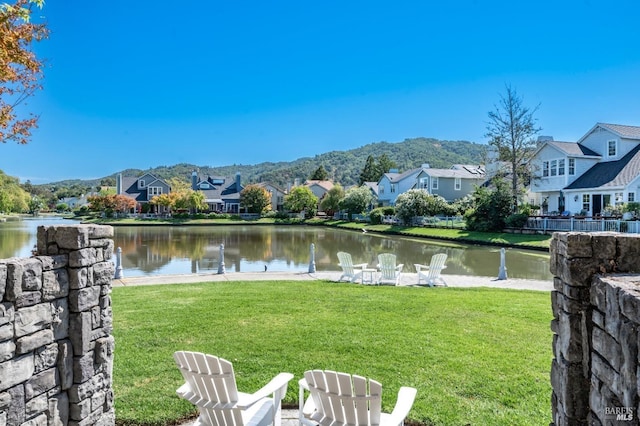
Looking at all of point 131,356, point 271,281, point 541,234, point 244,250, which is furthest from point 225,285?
point 541,234

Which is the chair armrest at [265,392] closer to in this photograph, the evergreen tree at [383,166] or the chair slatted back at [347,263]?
the chair slatted back at [347,263]

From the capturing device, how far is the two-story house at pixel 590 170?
25.6 metres

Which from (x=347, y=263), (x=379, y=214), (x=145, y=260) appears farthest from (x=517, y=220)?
(x=145, y=260)

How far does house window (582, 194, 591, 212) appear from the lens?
27.7m

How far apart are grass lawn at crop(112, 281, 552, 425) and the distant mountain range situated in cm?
12501

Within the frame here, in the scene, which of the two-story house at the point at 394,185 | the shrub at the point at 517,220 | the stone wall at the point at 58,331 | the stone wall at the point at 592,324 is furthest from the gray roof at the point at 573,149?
the stone wall at the point at 58,331

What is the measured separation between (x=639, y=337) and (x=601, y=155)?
33038mm


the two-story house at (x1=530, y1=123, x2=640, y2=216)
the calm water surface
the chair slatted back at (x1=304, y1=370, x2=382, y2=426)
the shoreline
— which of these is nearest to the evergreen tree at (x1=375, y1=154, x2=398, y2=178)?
the two-story house at (x1=530, y1=123, x2=640, y2=216)

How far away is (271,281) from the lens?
11094 mm

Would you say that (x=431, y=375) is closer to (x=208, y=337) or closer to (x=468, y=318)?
(x=468, y=318)

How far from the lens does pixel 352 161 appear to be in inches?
7032

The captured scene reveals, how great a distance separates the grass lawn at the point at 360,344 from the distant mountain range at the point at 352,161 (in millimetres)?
125014

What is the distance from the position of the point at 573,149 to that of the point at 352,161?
5902 inches

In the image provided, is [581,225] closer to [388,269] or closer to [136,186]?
[388,269]
